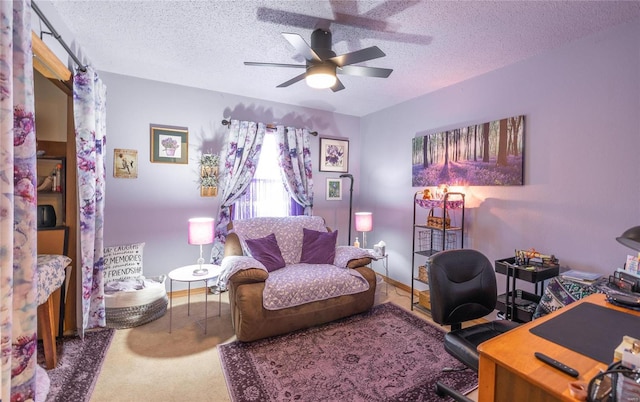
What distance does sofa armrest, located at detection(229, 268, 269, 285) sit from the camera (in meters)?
2.47

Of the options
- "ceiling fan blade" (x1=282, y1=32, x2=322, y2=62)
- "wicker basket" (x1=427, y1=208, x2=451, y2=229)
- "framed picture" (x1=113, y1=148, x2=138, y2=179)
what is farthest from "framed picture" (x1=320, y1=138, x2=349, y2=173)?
"framed picture" (x1=113, y1=148, x2=138, y2=179)

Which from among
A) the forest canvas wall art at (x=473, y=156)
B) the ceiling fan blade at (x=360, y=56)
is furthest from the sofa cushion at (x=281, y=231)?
the ceiling fan blade at (x=360, y=56)

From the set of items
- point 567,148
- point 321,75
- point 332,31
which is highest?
point 332,31

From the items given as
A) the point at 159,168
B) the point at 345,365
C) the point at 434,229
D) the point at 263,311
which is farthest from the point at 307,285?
the point at 159,168

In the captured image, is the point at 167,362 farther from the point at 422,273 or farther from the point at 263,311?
the point at 422,273

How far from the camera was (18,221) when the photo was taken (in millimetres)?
1242

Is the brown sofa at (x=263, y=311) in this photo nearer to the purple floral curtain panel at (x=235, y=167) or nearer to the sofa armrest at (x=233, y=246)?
the sofa armrest at (x=233, y=246)

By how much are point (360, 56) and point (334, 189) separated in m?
2.70

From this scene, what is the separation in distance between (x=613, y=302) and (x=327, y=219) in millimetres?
3338

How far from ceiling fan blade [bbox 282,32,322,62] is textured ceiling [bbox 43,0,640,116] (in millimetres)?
299

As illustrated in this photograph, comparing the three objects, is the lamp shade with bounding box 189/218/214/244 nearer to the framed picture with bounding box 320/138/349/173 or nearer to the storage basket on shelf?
the storage basket on shelf

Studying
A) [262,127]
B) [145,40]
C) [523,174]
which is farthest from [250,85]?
[523,174]

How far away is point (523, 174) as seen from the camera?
2.68 m

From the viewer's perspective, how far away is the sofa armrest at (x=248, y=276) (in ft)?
8.12
